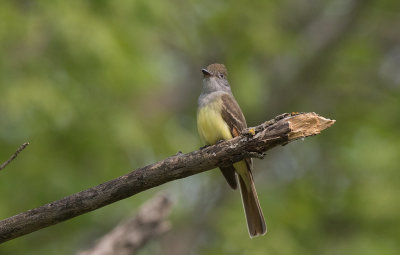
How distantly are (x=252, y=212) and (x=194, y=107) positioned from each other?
520 centimetres

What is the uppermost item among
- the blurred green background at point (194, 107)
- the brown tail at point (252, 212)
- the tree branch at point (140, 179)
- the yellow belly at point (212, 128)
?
the blurred green background at point (194, 107)

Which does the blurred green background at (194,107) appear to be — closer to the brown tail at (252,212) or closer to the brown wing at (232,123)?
the brown wing at (232,123)

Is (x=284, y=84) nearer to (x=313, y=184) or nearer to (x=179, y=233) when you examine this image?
(x=313, y=184)

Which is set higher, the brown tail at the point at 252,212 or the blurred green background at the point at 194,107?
the blurred green background at the point at 194,107

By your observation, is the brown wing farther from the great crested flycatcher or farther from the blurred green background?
the blurred green background

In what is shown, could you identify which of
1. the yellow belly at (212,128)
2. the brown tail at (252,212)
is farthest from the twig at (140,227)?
the yellow belly at (212,128)

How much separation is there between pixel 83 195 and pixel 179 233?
6206mm

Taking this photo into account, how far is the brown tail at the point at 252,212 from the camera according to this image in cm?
632

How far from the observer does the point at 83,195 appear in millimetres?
4320

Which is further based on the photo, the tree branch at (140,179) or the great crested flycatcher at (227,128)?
the great crested flycatcher at (227,128)

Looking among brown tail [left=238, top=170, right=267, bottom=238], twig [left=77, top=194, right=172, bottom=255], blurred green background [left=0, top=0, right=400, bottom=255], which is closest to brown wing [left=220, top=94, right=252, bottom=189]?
brown tail [left=238, top=170, right=267, bottom=238]

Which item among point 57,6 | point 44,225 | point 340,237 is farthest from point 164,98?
point 44,225

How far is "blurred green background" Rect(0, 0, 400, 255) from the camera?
295 inches

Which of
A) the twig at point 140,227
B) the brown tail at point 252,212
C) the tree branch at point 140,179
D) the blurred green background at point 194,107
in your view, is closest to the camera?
the tree branch at point 140,179
